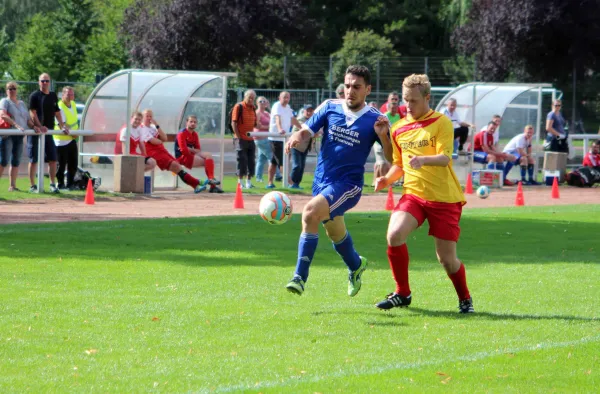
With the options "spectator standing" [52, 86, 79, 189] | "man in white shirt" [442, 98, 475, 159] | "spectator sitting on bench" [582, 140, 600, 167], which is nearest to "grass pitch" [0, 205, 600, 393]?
"spectator standing" [52, 86, 79, 189]

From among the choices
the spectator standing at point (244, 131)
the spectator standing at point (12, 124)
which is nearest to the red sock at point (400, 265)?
the spectator standing at point (12, 124)

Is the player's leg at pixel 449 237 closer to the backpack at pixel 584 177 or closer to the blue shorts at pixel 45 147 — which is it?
the blue shorts at pixel 45 147

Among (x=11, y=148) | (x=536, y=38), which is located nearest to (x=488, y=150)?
(x=11, y=148)

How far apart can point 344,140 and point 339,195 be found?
46 cm

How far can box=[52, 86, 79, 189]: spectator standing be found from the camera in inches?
779

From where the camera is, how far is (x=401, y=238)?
8148 mm

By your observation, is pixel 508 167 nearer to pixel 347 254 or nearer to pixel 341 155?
pixel 347 254

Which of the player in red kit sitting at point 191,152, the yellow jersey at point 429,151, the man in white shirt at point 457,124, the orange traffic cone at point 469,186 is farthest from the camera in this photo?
the man in white shirt at point 457,124

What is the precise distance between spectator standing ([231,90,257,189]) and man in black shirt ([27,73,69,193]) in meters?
3.83

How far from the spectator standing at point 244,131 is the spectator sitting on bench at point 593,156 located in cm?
874

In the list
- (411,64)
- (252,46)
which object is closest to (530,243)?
(411,64)

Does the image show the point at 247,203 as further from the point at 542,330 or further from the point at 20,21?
the point at 20,21

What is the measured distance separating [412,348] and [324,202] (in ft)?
6.42

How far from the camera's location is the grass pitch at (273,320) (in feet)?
19.8
